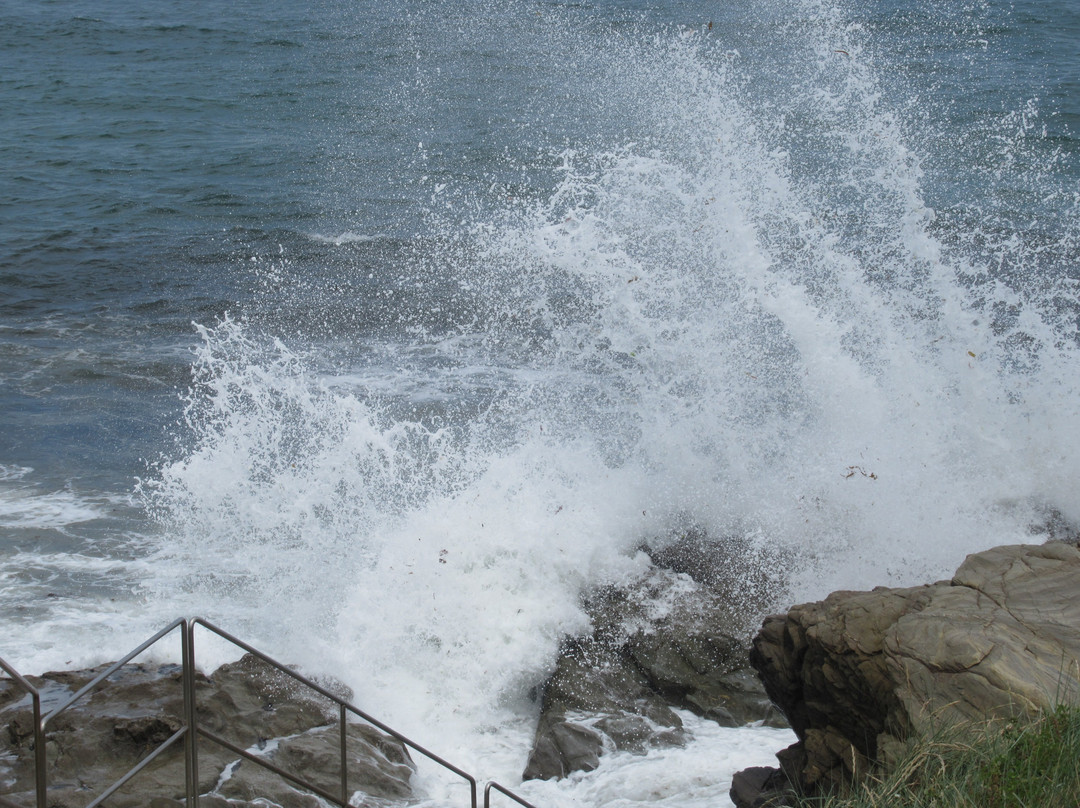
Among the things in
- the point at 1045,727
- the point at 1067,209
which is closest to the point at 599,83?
the point at 1067,209

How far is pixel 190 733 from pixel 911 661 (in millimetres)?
3013

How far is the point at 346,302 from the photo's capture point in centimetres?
1387

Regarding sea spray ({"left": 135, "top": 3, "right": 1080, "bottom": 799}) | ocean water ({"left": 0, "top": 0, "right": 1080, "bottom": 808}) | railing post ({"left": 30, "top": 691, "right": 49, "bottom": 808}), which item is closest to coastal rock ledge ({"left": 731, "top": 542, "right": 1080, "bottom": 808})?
ocean water ({"left": 0, "top": 0, "right": 1080, "bottom": 808})

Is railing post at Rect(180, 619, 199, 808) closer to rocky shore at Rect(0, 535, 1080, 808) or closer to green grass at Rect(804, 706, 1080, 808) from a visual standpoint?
rocky shore at Rect(0, 535, 1080, 808)

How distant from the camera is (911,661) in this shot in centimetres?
441

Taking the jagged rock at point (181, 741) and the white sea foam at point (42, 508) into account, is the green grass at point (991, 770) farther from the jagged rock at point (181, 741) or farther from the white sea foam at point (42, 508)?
the white sea foam at point (42, 508)

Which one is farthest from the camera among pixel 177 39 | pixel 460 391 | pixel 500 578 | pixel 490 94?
pixel 177 39

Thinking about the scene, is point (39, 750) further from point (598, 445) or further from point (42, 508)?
point (598, 445)

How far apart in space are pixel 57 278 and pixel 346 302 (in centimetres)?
438

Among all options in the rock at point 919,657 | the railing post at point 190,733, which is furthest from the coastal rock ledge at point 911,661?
the railing post at point 190,733

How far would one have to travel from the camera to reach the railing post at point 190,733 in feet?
11.1

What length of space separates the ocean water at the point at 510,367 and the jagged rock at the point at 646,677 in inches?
7.1

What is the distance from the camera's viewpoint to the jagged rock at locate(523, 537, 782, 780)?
6262 mm

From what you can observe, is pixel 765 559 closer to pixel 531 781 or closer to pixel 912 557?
pixel 912 557
